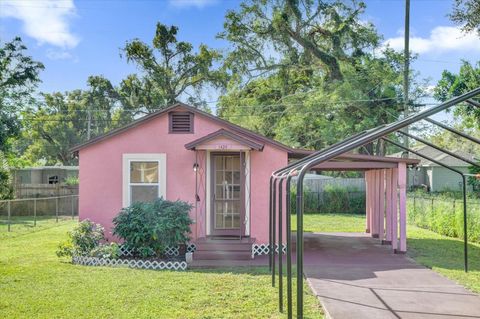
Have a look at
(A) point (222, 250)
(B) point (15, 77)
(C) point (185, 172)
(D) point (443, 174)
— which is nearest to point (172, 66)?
(B) point (15, 77)

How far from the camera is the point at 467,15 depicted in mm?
11961

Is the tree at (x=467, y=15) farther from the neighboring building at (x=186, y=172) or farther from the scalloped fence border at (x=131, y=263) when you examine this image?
the scalloped fence border at (x=131, y=263)

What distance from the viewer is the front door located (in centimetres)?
1091

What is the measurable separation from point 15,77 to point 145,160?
1746 centimetres

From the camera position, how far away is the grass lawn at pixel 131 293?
598 cm

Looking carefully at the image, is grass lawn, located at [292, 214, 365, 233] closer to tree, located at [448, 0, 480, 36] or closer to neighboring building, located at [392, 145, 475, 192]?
tree, located at [448, 0, 480, 36]

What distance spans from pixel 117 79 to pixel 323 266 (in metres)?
28.3

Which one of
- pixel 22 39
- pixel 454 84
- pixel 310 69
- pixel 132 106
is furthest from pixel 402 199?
pixel 132 106

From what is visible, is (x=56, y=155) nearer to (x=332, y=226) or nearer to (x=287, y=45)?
(x=287, y=45)

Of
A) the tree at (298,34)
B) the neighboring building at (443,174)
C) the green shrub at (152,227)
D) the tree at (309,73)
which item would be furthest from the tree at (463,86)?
the green shrub at (152,227)

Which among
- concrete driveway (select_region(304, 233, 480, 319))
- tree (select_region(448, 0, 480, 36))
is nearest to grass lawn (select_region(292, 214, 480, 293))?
concrete driveway (select_region(304, 233, 480, 319))

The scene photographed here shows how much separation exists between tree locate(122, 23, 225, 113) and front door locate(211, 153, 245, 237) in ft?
64.4

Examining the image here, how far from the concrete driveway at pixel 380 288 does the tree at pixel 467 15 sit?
6167 millimetres

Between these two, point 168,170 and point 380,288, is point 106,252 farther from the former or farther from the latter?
point 380,288
